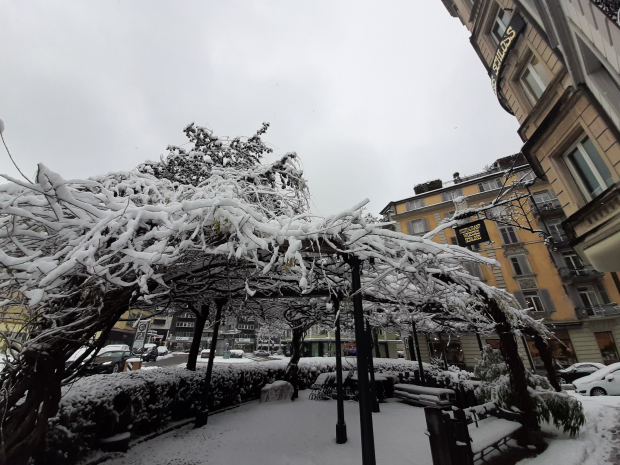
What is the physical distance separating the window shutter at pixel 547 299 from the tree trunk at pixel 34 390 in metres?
29.7

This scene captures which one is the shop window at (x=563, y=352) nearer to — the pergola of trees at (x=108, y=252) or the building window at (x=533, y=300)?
the building window at (x=533, y=300)

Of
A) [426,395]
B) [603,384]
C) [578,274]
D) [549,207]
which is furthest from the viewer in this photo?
[549,207]

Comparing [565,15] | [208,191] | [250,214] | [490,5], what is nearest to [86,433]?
[208,191]

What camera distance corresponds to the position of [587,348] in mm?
20719

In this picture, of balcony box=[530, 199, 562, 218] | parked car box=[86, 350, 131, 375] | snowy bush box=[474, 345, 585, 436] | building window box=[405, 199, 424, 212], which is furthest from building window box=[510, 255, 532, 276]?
parked car box=[86, 350, 131, 375]

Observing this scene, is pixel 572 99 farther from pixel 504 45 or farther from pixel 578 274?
pixel 578 274

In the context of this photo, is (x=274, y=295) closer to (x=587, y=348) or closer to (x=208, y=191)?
(x=208, y=191)

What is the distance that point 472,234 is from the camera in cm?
778

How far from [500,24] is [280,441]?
14.0 meters

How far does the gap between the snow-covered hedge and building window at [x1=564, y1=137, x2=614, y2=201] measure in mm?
→ 10886

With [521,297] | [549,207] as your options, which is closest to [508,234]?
[549,207]

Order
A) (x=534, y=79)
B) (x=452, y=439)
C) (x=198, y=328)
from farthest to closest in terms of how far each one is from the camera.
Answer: (x=198, y=328) < (x=534, y=79) < (x=452, y=439)

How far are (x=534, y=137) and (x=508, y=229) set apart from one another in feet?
71.9

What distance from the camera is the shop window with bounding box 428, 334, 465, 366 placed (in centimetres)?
2455
